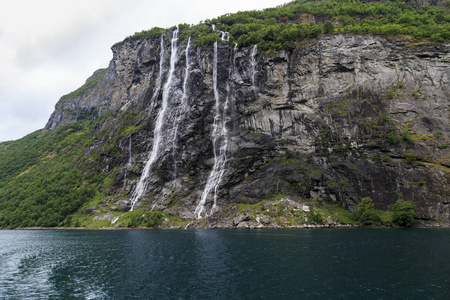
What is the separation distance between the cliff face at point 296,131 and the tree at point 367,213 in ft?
8.26

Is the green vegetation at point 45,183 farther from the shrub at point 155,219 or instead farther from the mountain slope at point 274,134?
the shrub at point 155,219

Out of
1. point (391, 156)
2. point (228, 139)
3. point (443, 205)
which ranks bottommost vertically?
point (443, 205)

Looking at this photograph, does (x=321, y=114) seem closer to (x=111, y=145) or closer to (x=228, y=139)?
(x=228, y=139)

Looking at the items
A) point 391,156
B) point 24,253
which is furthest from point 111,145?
point 391,156

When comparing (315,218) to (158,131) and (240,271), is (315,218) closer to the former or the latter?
(240,271)

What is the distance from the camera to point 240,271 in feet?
82.3

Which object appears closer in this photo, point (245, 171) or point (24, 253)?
point (24, 253)

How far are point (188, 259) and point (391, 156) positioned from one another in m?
58.7

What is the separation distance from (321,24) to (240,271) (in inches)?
3688

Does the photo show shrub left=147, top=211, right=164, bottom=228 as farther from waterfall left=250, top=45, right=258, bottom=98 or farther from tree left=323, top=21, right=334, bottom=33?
tree left=323, top=21, right=334, bottom=33

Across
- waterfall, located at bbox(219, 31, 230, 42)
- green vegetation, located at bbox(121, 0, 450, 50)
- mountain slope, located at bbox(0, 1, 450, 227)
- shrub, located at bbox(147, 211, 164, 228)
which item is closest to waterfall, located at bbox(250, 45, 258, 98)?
mountain slope, located at bbox(0, 1, 450, 227)

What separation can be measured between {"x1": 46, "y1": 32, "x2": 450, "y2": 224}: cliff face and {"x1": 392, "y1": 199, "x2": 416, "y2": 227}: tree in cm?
268

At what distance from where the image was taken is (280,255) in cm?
3147

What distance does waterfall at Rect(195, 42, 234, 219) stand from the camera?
7556 centimetres
